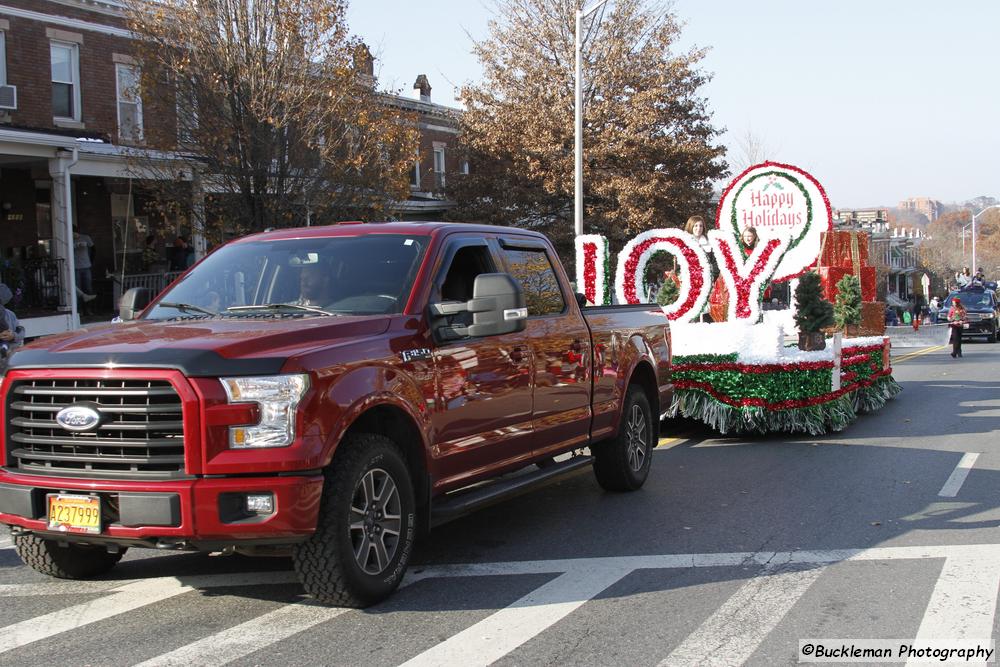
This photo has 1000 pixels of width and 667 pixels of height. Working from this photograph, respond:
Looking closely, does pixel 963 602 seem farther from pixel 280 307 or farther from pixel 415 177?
pixel 415 177

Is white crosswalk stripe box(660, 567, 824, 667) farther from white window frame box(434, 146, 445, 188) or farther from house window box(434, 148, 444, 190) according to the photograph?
house window box(434, 148, 444, 190)

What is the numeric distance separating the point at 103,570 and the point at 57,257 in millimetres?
16246

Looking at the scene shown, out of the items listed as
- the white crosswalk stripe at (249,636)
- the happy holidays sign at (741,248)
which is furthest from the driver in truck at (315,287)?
the happy holidays sign at (741,248)

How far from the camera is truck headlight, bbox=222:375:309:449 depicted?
454 centimetres

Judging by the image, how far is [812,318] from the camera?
11.6 meters

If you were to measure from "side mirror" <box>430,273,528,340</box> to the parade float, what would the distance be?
17.6ft

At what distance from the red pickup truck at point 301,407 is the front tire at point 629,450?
1009 millimetres

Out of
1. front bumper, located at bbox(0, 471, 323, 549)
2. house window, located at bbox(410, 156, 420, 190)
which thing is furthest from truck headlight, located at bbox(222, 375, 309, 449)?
house window, located at bbox(410, 156, 420, 190)

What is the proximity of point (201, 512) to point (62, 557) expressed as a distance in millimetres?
1602

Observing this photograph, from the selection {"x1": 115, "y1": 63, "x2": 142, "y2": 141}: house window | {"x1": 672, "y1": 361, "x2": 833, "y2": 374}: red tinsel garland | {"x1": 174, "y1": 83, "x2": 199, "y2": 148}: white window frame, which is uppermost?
{"x1": 115, "y1": 63, "x2": 142, "y2": 141}: house window

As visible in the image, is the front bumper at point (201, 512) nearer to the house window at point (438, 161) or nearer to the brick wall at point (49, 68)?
the brick wall at point (49, 68)

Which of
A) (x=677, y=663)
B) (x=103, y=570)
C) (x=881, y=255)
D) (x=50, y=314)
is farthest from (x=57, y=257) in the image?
(x=881, y=255)

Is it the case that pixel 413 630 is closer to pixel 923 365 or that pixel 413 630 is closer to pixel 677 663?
pixel 677 663

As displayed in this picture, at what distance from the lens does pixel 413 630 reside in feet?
15.6
